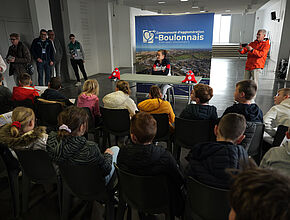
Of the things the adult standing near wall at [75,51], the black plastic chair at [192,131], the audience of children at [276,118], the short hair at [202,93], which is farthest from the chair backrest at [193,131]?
the adult standing near wall at [75,51]

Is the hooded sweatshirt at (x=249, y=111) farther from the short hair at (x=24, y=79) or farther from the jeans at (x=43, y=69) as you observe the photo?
the jeans at (x=43, y=69)

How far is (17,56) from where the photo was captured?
5.38 m

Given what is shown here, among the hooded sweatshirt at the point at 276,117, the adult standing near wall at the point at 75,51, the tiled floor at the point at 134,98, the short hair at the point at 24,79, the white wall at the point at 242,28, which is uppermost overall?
the white wall at the point at 242,28

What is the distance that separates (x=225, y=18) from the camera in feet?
63.9

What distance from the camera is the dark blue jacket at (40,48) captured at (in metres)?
5.96

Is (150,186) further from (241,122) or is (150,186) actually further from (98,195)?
(241,122)

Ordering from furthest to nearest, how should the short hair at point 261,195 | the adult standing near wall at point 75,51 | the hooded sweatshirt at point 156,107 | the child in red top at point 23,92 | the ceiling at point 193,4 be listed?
the ceiling at point 193,4 < the adult standing near wall at point 75,51 < the child in red top at point 23,92 < the hooded sweatshirt at point 156,107 < the short hair at point 261,195

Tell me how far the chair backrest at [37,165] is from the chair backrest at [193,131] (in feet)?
4.54

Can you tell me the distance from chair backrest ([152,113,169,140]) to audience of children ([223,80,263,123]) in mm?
694

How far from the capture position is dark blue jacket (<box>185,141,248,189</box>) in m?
1.31

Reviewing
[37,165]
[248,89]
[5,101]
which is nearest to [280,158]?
[248,89]

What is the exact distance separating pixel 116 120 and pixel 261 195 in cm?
236

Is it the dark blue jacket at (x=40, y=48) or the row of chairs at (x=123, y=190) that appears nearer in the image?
the row of chairs at (x=123, y=190)

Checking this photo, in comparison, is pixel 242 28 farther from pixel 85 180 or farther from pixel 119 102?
pixel 85 180
